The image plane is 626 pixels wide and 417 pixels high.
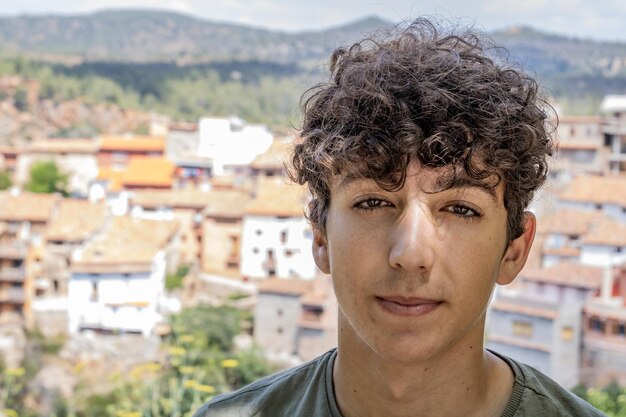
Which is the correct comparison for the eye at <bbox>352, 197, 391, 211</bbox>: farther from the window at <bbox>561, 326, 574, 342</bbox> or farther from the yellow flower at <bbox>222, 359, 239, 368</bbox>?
the window at <bbox>561, 326, 574, 342</bbox>

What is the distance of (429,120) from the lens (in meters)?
0.55

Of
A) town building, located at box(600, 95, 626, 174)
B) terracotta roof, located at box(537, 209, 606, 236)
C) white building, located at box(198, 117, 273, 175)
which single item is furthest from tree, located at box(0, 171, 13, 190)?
town building, located at box(600, 95, 626, 174)

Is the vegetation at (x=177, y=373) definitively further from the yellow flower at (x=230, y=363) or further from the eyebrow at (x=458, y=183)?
the eyebrow at (x=458, y=183)

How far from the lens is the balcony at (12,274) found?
970 centimetres

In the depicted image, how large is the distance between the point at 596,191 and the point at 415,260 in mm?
10330

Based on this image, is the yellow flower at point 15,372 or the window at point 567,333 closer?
the window at point 567,333

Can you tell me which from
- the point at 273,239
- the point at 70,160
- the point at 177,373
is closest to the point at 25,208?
the point at 273,239

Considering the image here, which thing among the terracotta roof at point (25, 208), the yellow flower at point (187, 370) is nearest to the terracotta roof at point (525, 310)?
the yellow flower at point (187, 370)

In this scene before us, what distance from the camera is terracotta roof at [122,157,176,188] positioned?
13719 mm

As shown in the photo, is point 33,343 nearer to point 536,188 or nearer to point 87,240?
point 87,240

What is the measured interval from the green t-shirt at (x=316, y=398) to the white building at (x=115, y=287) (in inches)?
348

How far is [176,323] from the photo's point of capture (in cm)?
907

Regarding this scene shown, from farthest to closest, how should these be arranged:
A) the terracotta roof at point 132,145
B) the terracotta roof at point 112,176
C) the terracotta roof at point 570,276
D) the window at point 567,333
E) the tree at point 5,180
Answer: the terracotta roof at point 132,145 → the tree at point 5,180 → the terracotta roof at point 112,176 → the terracotta roof at point 570,276 → the window at point 567,333

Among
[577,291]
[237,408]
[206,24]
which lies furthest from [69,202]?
[206,24]
